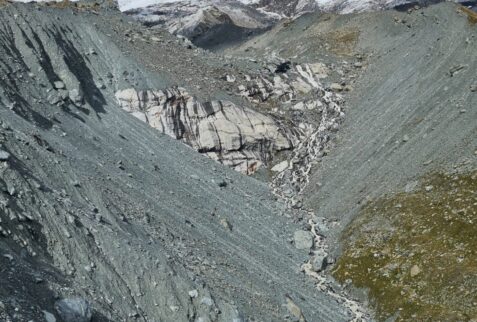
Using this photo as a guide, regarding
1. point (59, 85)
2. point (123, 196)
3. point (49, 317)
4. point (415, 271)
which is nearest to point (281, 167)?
point (415, 271)

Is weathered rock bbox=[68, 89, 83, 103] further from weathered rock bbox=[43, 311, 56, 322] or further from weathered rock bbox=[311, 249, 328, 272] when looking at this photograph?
weathered rock bbox=[43, 311, 56, 322]

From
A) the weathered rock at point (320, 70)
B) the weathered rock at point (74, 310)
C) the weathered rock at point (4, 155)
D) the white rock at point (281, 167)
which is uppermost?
the weathered rock at point (4, 155)

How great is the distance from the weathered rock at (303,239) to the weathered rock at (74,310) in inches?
874

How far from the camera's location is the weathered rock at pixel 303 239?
133 ft

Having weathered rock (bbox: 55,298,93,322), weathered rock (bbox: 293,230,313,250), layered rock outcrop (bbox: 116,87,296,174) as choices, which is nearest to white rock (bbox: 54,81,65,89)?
layered rock outcrop (bbox: 116,87,296,174)

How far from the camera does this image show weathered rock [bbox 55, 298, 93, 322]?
769 inches

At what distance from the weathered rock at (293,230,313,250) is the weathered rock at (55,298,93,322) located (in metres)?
Result: 22.2

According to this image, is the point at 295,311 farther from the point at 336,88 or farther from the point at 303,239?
the point at 336,88

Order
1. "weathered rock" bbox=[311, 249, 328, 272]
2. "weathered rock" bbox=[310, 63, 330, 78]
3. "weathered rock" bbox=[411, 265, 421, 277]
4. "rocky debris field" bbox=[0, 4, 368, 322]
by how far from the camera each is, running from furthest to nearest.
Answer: "weathered rock" bbox=[310, 63, 330, 78] < "weathered rock" bbox=[311, 249, 328, 272] < "weathered rock" bbox=[411, 265, 421, 277] < "rocky debris field" bbox=[0, 4, 368, 322]

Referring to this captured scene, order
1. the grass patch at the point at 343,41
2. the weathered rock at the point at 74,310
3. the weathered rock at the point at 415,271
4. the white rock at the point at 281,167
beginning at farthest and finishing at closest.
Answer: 1. the grass patch at the point at 343,41
2. the white rock at the point at 281,167
3. the weathered rock at the point at 415,271
4. the weathered rock at the point at 74,310

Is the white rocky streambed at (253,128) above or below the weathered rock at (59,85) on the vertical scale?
below

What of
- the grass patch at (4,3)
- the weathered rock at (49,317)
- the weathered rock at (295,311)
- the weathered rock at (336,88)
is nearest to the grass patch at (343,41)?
the weathered rock at (336,88)

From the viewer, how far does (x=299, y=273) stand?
36906 mm

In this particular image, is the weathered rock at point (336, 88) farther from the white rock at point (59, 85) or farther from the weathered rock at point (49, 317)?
the weathered rock at point (49, 317)
